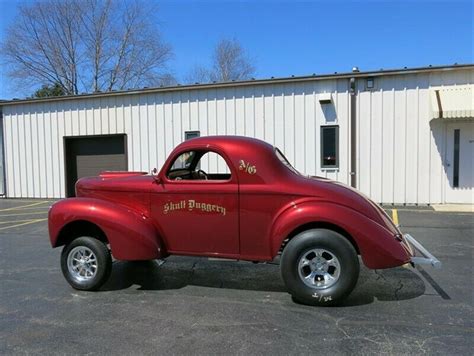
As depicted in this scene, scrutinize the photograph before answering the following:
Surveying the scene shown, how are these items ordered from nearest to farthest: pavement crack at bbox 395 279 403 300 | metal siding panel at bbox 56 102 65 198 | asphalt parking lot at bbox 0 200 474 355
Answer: asphalt parking lot at bbox 0 200 474 355 → pavement crack at bbox 395 279 403 300 → metal siding panel at bbox 56 102 65 198

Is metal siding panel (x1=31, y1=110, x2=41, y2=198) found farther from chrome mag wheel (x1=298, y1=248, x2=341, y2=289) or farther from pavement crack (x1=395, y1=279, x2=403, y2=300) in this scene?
pavement crack (x1=395, y1=279, x2=403, y2=300)

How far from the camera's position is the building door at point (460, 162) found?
41.9 feet

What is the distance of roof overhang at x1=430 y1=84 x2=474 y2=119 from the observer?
12109 mm

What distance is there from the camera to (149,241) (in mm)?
5461

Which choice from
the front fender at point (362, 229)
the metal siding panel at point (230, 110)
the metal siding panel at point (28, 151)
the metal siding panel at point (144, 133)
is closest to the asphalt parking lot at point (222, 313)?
the front fender at point (362, 229)

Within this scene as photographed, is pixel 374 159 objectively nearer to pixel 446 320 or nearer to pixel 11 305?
pixel 446 320

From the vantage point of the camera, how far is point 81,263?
5699mm

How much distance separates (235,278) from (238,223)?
4.02 ft

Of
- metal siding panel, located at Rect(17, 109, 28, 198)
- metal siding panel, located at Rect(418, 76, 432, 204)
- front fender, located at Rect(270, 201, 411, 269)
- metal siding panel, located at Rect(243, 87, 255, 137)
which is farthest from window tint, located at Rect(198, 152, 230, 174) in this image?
front fender, located at Rect(270, 201, 411, 269)

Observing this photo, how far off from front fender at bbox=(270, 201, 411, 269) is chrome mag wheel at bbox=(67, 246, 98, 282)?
2.54m

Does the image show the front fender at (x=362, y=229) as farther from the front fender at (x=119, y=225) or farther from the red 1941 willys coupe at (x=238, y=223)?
the front fender at (x=119, y=225)

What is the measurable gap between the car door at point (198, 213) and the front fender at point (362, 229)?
76cm

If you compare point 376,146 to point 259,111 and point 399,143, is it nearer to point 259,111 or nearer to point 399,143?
point 399,143

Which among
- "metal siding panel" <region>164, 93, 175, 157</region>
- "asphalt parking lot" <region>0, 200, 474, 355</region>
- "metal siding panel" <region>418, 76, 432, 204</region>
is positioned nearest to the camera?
"asphalt parking lot" <region>0, 200, 474, 355</region>
